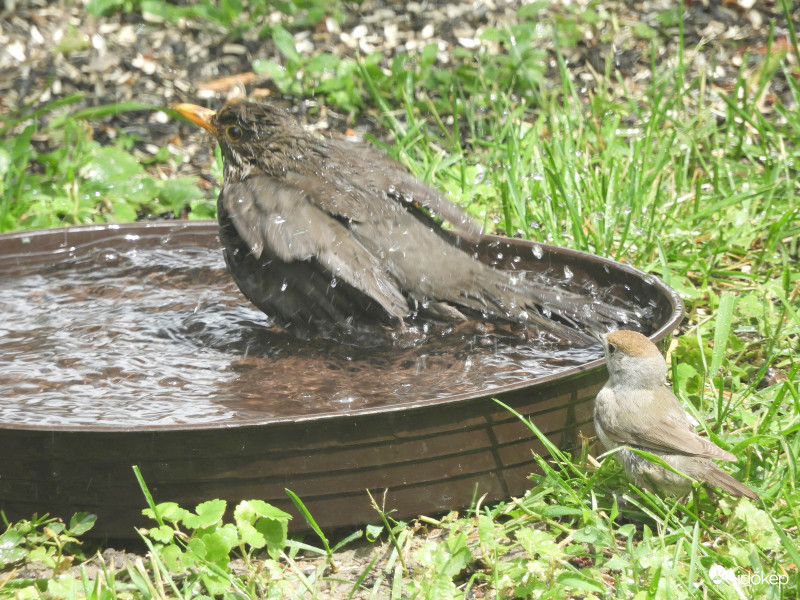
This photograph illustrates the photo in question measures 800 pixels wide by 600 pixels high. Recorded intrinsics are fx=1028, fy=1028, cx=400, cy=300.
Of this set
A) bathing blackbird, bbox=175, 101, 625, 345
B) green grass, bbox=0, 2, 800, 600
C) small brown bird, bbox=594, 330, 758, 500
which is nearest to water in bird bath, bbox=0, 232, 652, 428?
bathing blackbird, bbox=175, 101, 625, 345

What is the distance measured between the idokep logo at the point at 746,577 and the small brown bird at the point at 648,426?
252 millimetres

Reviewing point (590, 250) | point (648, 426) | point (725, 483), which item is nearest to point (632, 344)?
point (648, 426)

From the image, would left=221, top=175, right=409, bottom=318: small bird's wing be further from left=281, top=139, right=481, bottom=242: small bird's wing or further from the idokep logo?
the idokep logo

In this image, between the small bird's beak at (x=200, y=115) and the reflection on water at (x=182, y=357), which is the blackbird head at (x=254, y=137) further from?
the reflection on water at (x=182, y=357)

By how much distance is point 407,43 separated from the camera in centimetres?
791

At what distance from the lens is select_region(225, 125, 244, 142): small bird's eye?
4.63m

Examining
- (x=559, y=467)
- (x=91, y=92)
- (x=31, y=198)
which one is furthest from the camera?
(x=91, y=92)

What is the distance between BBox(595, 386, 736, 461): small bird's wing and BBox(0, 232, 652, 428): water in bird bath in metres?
0.28

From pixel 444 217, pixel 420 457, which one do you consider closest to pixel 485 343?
pixel 444 217

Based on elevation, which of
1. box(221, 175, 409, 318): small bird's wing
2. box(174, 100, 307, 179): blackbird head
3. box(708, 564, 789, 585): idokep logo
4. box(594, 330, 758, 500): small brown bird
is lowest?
box(708, 564, 789, 585): idokep logo

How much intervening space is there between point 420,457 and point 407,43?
5468 mm

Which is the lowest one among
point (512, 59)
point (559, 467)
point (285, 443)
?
point (559, 467)

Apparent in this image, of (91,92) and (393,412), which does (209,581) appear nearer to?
(393,412)

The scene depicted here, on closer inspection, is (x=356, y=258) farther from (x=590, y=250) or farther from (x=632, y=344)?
(x=590, y=250)
